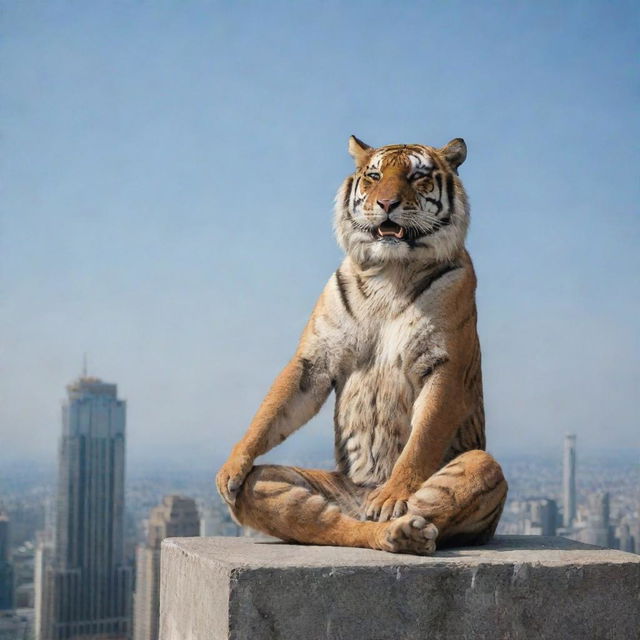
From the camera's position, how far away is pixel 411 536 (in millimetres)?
4328

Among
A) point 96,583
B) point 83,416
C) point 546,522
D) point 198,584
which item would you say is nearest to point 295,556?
point 198,584

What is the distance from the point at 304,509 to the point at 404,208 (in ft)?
4.91

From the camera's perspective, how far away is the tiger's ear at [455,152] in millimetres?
5156

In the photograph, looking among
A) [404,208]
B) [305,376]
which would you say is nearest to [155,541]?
[305,376]

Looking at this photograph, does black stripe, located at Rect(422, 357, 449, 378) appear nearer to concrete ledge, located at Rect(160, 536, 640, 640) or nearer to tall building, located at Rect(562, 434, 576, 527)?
concrete ledge, located at Rect(160, 536, 640, 640)

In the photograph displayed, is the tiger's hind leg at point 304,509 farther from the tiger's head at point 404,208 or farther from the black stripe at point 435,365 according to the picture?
the tiger's head at point 404,208

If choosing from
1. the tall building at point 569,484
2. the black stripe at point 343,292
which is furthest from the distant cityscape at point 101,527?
the black stripe at point 343,292

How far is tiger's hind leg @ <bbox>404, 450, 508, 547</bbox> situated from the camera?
4.51m

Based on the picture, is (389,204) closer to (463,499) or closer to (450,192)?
(450,192)

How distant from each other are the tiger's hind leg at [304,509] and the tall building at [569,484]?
40628mm

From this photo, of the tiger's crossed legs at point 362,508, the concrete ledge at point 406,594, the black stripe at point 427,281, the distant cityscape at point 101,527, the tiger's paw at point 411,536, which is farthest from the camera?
the distant cityscape at point 101,527

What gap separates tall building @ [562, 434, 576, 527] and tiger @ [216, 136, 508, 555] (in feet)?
133

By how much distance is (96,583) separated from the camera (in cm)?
→ 6969

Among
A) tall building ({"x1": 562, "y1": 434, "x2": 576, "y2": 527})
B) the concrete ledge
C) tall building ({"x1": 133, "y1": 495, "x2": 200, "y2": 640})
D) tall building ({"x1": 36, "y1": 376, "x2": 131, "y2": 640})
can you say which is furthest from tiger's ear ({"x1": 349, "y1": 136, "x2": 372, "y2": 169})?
tall building ({"x1": 36, "y1": 376, "x2": 131, "y2": 640})
